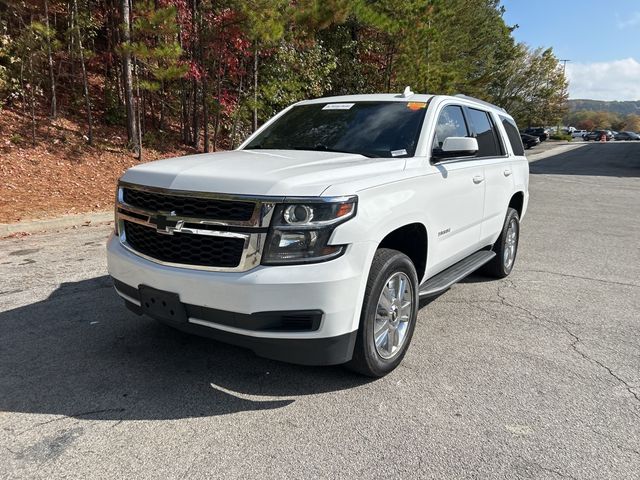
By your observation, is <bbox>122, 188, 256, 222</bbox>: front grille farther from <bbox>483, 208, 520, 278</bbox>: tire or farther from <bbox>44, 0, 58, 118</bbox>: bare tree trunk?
<bbox>44, 0, 58, 118</bbox>: bare tree trunk

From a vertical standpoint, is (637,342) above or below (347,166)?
below

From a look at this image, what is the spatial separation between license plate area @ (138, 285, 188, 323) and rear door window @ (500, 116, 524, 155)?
4424 mm

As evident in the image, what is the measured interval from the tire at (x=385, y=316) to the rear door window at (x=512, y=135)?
3.22 metres

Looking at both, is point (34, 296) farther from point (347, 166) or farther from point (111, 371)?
point (347, 166)

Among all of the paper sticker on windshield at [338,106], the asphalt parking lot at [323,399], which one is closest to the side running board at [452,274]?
the asphalt parking lot at [323,399]

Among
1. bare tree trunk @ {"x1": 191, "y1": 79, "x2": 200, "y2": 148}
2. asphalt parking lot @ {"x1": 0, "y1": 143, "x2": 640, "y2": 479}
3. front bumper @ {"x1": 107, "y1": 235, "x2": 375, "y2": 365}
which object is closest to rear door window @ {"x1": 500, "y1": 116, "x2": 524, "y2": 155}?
asphalt parking lot @ {"x1": 0, "y1": 143, "x2": 640, "y2": 479}

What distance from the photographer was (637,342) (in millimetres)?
3945

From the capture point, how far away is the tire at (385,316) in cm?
296

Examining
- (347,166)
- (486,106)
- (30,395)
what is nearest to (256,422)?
(30,395)

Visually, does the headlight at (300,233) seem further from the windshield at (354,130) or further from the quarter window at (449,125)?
the quarter window at (449,125)

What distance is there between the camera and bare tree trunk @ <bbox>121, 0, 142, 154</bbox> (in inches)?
462

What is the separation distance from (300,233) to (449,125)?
219cm

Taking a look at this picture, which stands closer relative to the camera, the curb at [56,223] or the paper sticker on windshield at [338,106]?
the paper sticker on windshield at [338,106]

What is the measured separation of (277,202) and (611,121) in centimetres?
17070
